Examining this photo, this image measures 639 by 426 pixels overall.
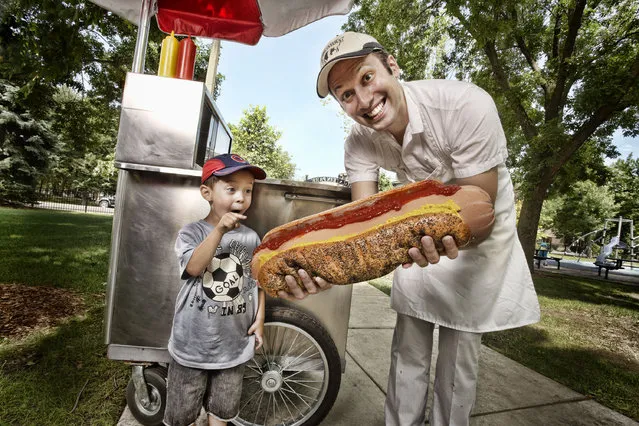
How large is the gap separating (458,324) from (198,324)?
131 cm

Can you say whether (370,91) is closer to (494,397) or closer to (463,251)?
(463,251)

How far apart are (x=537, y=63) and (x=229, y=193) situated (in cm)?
1284

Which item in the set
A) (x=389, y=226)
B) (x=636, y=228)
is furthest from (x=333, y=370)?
(x=636, y=228)

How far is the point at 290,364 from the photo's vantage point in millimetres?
2127

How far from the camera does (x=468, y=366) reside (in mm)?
1603

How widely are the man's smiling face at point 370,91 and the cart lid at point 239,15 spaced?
54.5 inches

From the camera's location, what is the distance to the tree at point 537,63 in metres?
7.60

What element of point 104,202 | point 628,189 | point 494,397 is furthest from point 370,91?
point 628,189

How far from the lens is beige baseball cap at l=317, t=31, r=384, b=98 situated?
1.46 m

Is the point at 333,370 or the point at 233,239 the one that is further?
the point at 333,370

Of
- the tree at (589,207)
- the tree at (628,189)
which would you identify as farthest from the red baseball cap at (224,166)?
the tree at (628,189)

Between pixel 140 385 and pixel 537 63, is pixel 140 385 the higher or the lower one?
Answer: the lower one

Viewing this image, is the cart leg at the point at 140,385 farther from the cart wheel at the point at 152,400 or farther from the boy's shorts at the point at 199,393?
the boy's shorts at the point at 199,393

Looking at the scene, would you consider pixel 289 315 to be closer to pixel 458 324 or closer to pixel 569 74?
pixel 458 324
